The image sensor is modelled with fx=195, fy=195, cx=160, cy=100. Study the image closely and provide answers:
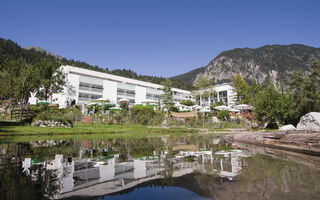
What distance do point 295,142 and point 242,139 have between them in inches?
197

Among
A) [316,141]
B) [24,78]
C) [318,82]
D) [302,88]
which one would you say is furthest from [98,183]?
[24,78]

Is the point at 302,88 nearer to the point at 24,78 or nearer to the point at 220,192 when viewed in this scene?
the point at 220,192

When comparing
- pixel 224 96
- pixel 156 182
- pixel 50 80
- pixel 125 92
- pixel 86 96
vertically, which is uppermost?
pixel 224 96

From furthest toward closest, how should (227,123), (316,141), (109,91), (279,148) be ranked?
(109,91), (227,123), (279,148), (316,141)

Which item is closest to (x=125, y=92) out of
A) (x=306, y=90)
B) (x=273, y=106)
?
(x=306, y=90)

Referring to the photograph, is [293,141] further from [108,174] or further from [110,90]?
[110,90]

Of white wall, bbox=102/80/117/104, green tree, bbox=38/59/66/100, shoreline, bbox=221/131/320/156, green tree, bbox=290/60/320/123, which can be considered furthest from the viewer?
white wall, bbox=102/80/117/104

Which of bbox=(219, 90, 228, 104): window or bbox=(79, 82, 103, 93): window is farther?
bbox=(219, 90, 228, 104): window

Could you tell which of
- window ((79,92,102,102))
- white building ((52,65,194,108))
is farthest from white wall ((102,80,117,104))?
window ((79,92,102,102))

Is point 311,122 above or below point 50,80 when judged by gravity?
below

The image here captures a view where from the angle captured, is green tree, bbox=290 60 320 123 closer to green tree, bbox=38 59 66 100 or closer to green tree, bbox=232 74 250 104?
green tree, bbox=232 74 250 104

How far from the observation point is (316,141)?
7215mm

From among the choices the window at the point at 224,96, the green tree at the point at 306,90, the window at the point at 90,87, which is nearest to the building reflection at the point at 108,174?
the green tree at the point at 306,90

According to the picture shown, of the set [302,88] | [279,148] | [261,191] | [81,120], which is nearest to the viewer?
[261,191]
